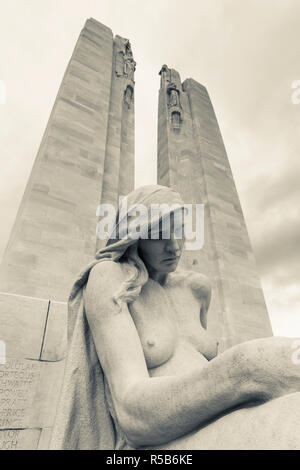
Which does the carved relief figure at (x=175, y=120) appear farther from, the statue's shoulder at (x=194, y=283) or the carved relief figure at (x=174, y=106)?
the statue's shoulder at (x=194, y=283)

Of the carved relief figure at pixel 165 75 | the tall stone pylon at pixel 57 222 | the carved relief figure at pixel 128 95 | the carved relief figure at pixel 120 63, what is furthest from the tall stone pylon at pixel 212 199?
the carved relief figure at pixel 120 63

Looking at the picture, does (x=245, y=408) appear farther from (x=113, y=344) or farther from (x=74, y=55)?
(x=74, y=55)

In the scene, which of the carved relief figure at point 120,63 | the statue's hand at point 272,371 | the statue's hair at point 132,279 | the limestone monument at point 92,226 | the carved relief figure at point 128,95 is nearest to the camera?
the statue's hand at point 272,371

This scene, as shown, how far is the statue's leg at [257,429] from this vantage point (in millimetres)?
665

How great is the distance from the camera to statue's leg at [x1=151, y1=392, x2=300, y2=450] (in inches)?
26.2

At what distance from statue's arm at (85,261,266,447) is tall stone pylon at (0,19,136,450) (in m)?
1.19

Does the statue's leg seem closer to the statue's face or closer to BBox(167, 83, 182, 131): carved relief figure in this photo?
the statue's face

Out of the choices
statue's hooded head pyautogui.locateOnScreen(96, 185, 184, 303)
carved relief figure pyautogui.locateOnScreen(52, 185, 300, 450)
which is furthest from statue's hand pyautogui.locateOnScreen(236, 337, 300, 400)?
statue's hooded head pyautogui.locateOnScreen(96, 185, 184, 303)

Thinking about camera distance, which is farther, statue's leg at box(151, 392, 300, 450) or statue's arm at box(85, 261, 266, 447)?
statue's arm at box(85, 261, 266, 447)

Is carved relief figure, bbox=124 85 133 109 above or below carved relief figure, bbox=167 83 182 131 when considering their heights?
below

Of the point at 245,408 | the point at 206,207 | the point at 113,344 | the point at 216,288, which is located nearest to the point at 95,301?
the point at 113,344

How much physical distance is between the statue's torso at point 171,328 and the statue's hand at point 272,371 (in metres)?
0.53

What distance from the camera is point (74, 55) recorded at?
800 centimetres
